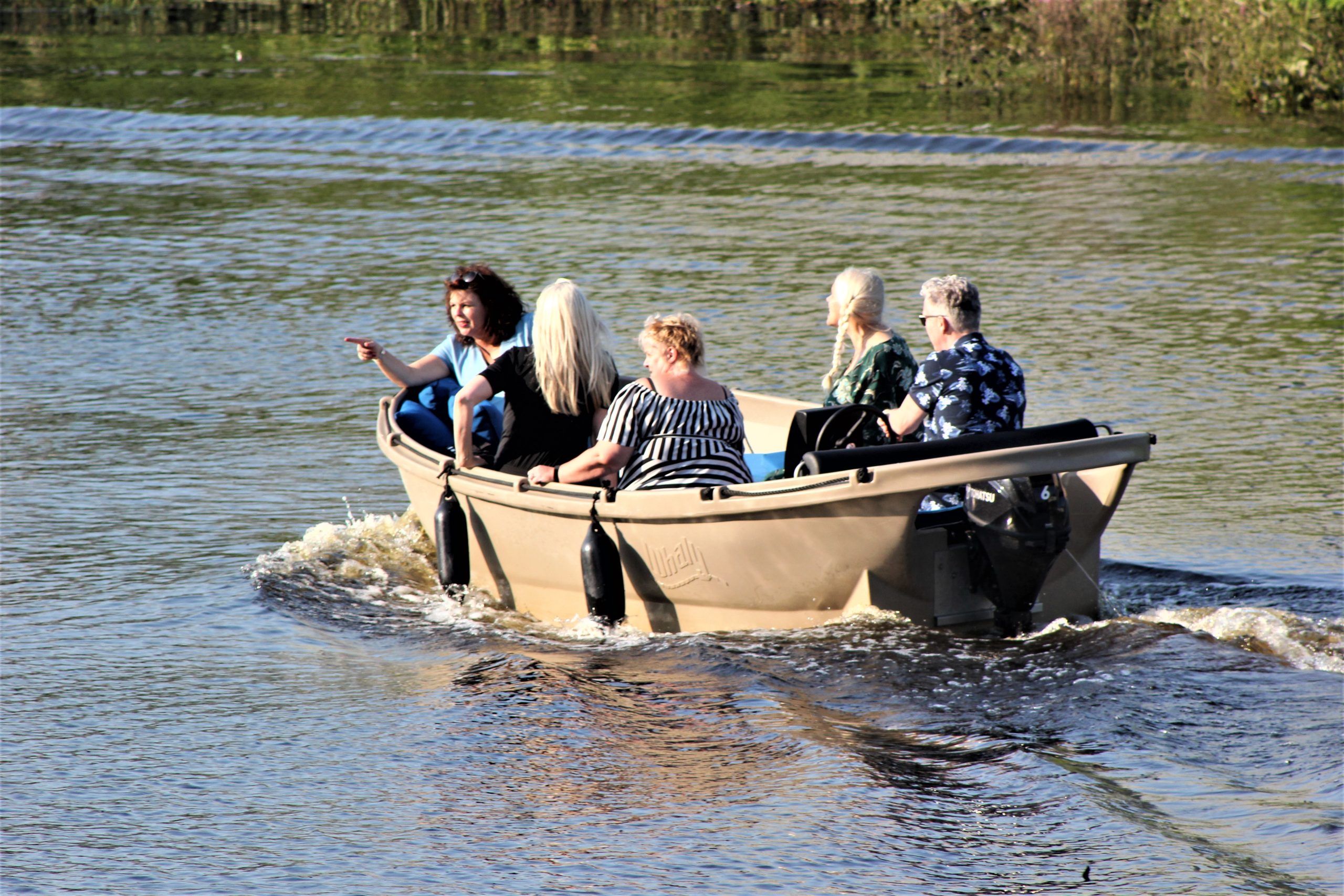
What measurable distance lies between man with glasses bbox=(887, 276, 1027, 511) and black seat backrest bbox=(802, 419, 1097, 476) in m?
0.36

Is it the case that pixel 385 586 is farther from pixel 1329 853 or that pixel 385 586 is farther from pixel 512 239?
pixel 512 239

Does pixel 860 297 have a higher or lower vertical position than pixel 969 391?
higher

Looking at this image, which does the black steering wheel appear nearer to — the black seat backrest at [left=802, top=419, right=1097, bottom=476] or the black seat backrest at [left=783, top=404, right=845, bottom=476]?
the black seat backrest at [left=783, top=404, right=845, bottom=476]

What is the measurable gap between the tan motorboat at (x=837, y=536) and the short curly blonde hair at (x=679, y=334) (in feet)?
1.55

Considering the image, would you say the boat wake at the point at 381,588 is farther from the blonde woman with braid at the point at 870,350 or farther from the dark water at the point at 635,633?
the blonde woman with braid at the point at 870,350

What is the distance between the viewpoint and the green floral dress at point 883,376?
6.75 metres

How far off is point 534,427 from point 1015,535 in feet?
6.99

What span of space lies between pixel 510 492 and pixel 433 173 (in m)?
13.6

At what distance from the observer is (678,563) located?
6.24 metres

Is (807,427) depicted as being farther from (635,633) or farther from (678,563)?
(635,633)

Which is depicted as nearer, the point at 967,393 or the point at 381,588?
the point at 967,393

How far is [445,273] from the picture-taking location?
14273mm

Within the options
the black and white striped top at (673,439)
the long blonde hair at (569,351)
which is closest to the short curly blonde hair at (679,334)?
the black and white striped top at (673,439)

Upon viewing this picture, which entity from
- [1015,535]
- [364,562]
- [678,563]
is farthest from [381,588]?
[1015,535]
